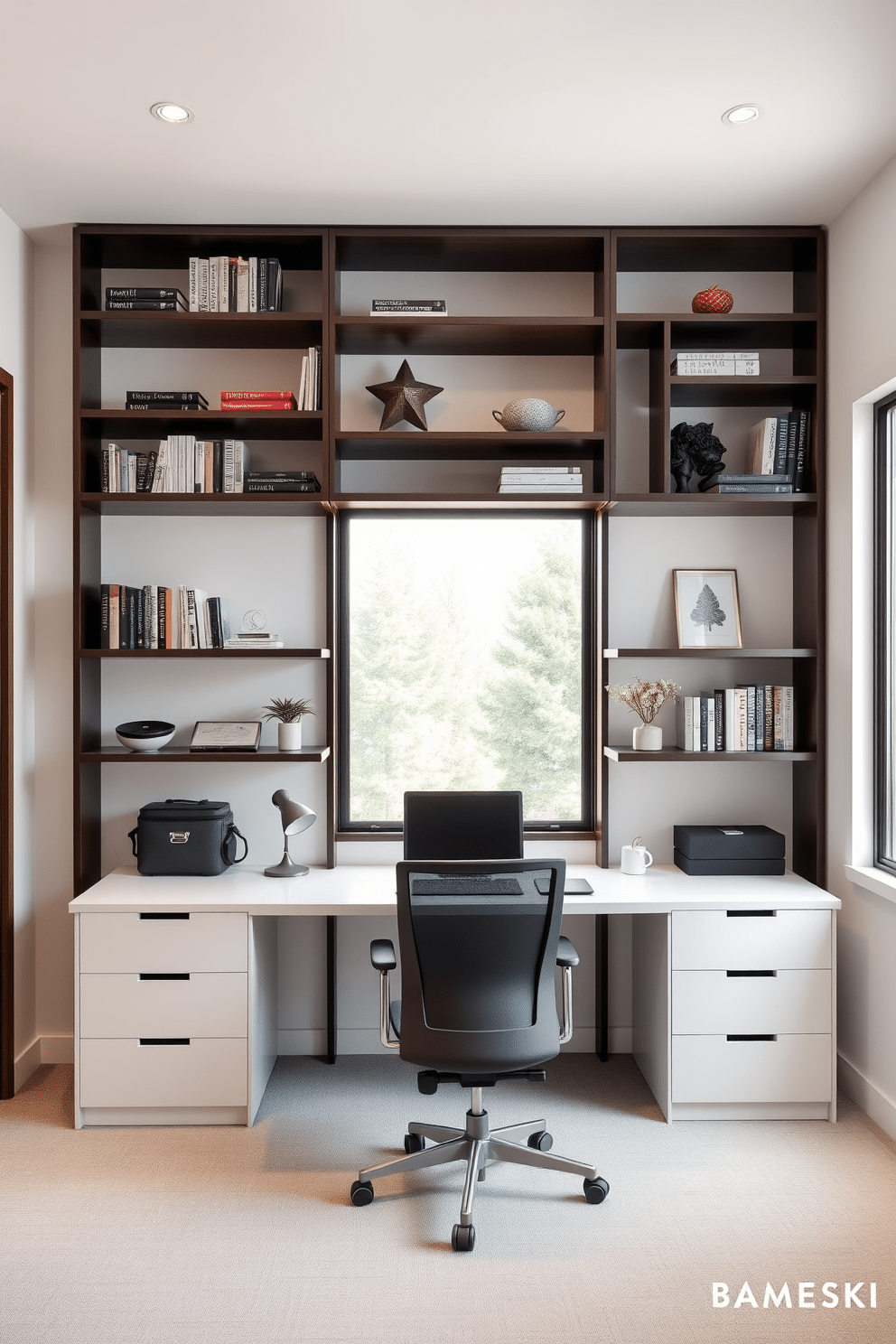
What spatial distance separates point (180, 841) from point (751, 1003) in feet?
6.20

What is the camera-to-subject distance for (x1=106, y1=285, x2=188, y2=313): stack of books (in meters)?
3.14

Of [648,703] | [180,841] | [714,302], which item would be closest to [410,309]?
[714,302]

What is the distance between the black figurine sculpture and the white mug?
124 centimetres

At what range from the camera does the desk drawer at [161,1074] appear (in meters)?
2.86

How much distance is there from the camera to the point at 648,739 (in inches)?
128

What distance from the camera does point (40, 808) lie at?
3338mm

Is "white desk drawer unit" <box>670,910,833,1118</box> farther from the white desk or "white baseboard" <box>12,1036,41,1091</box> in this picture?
"white baseboard" <box>12,1036,41,1091</box>

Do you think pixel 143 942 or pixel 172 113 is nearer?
pixel 172 113

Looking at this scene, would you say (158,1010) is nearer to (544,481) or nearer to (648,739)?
(648,739)

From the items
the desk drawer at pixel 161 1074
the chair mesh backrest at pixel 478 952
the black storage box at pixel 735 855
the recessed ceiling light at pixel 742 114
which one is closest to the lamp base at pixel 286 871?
the desk drawer at pixel 161 1074

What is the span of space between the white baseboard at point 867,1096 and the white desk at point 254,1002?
13 centimetres

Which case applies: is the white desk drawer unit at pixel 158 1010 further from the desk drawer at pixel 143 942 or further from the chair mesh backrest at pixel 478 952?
the chair mesh backrest at pixel 478 952

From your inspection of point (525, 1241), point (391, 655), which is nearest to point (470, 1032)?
point (525, 1241)

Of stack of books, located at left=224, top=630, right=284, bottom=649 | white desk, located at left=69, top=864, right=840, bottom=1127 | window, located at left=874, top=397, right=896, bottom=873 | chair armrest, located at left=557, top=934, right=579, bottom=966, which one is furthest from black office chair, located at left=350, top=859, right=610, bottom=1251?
window, located at left=874, top=397, right=896, bottom=873
